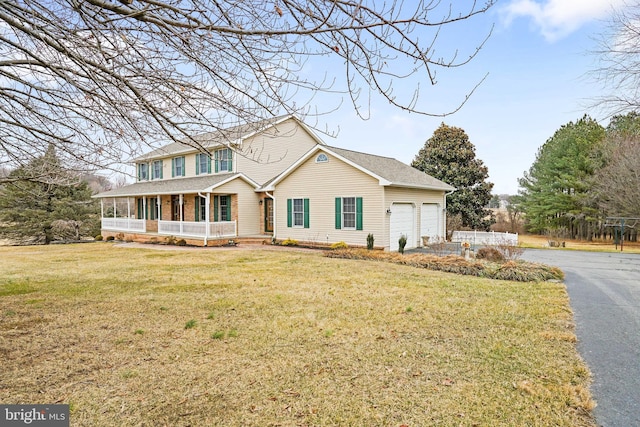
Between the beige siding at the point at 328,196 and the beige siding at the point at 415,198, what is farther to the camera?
the beige siding at the point at 328,196

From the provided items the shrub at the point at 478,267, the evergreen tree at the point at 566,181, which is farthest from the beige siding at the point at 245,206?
the evergreen tree at the point at 566,181

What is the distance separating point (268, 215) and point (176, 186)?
5.58m

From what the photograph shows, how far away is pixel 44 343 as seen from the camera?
480 centimetres

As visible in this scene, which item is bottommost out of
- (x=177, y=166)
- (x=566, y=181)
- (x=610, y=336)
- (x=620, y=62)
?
(x=610, y=336)

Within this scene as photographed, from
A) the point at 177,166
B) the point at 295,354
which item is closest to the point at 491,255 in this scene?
the point at 295,354

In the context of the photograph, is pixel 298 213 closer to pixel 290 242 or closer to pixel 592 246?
pixel 290 242

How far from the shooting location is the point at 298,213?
17922 mm

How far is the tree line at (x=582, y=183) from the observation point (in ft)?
72.8

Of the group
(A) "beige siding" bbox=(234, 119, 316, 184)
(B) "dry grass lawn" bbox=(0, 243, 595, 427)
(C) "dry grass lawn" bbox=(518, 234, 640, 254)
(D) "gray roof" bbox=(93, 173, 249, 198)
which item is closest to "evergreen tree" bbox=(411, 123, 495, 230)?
(C) "dry grass lawn" bbox=(518, 234, 640, 254)

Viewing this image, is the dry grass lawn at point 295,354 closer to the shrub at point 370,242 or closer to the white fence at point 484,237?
the shrub at point 370,242

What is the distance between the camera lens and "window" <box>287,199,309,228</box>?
17516 mm

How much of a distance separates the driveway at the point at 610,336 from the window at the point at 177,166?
2079 cm

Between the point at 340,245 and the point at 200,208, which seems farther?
the point at 200,208

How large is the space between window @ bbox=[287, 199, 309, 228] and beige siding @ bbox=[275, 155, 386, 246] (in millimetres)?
203
